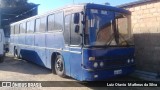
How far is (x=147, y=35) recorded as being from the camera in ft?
38.1

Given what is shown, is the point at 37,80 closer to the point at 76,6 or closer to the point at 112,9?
the point at 76,6

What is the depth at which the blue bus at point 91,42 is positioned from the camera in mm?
8430

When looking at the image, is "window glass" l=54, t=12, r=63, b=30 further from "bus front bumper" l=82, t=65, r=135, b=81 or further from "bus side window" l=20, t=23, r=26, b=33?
"bus side window" l=20, t=23, r=26, b=33

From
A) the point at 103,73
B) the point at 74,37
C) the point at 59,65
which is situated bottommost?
the point at 103,73

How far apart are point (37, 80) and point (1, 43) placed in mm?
6486

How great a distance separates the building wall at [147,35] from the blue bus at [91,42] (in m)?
1.89

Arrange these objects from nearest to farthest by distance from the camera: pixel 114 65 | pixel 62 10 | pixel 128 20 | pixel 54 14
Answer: pixel 114 65
pixel 128 20
pixel 62 10
pixel 54 14

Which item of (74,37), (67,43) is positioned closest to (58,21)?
(67,43)

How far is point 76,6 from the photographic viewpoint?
30.2ft

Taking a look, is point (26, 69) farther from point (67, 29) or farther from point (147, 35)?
point (147, 35)

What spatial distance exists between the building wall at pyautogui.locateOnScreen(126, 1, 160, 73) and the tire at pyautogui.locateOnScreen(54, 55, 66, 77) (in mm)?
3978

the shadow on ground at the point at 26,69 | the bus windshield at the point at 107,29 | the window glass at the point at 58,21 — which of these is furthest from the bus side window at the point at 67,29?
the shadow on ground at the point at 26,69

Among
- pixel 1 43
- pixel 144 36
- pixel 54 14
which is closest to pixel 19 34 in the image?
pixel 1 43

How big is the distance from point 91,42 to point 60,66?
9.22 ft
